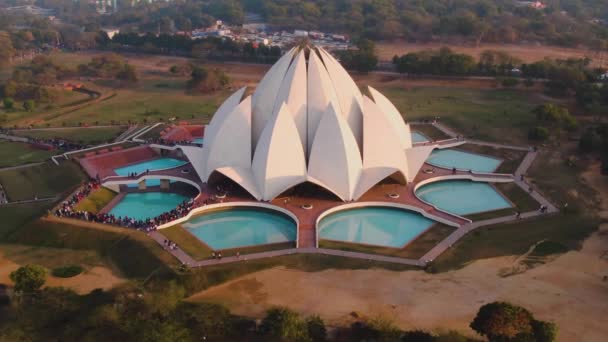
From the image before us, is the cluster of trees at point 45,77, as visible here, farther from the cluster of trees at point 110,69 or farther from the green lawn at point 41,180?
the green lawn at point 41,180

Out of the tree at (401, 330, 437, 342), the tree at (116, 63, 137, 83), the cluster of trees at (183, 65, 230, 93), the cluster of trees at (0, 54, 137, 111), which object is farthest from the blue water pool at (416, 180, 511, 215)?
the tree at (116, 63, 137, 83)

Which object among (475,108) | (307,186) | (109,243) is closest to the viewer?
(109,243)

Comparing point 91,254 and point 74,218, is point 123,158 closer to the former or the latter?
point 74,218

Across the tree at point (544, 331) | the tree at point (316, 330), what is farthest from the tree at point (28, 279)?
the tree at point (544, 331)

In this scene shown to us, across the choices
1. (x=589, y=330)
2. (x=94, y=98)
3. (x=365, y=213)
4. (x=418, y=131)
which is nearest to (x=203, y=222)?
(x=365, y=213)

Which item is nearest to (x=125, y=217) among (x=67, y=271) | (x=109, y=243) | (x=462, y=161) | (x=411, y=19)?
(x=109, y=243)

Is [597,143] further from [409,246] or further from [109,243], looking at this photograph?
[109,243]
